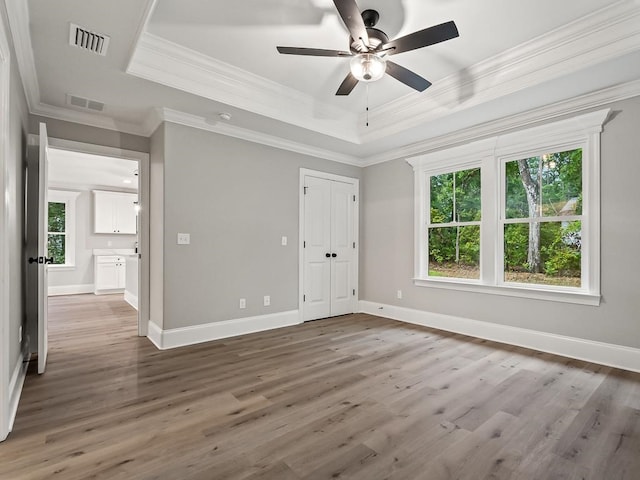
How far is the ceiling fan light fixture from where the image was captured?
2.55m

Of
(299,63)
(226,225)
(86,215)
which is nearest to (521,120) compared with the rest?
(299,63)

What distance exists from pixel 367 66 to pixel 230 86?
5.25ft

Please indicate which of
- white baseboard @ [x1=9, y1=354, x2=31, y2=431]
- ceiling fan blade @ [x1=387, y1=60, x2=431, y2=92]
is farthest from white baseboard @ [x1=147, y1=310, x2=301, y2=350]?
ceiling fan blade @ [x1=387, y1=60, x2=431, y2=92]

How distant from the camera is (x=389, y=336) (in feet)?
13.5

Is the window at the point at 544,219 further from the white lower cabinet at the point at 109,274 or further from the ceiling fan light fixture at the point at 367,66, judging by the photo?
the white lower cabinet at the point at 109,274

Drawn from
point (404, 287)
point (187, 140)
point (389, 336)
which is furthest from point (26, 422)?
point (404, 287)

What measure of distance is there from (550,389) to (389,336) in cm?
177

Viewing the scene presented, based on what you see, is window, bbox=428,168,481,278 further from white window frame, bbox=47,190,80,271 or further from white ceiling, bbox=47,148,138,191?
white window frame, bbox=47,190,80,271

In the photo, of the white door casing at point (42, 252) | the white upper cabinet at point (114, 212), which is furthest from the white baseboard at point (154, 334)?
the white upper cabinet at point (114, 212)

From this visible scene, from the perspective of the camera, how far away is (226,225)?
4.11 meters

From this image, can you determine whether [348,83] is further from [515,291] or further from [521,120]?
[515,291]

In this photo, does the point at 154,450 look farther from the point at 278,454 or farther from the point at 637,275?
the point at 637,275

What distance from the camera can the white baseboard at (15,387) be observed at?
215 centimetres

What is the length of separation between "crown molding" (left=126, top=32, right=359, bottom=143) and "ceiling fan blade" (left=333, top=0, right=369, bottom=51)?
62.2 inches
